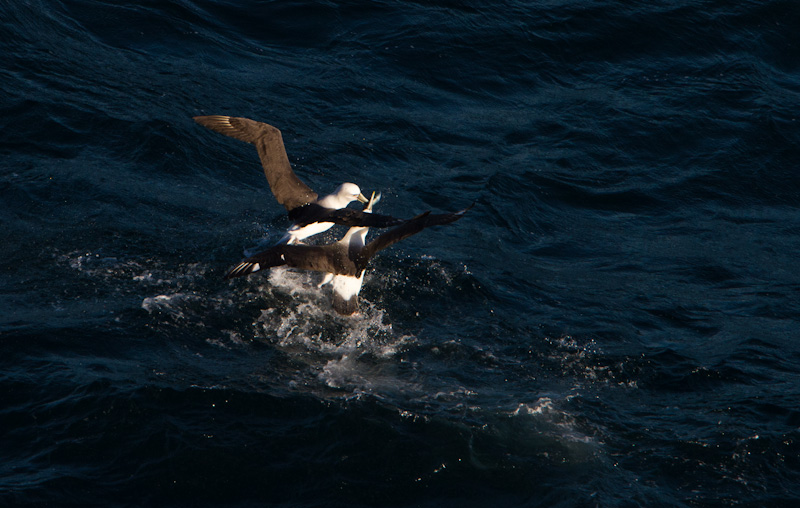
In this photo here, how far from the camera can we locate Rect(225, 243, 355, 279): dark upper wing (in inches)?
372

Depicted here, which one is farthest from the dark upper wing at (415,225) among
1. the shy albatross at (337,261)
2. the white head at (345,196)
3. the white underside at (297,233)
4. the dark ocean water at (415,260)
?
the white head at (345,196)

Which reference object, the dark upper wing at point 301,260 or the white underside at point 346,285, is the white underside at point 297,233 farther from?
the white underside at point 346,285

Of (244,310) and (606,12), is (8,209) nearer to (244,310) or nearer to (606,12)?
(244,310)

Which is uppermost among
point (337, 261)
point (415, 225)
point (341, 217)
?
point (415, 225)

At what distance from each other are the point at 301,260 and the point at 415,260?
7.04 feet

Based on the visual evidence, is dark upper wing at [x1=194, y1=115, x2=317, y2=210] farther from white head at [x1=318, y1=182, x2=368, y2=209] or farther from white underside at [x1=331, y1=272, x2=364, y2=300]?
white underside at [x1=331, y1=272, x2=364, y2=300]

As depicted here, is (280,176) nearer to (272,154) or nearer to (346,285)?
(272,154)

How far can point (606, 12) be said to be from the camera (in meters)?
18.0

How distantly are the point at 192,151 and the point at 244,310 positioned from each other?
14.8 ft

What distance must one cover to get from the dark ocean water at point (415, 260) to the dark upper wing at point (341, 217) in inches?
31.6

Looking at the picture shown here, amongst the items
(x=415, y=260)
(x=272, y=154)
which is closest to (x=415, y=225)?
(x=415, y=260)

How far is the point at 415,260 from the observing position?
11.6 meters

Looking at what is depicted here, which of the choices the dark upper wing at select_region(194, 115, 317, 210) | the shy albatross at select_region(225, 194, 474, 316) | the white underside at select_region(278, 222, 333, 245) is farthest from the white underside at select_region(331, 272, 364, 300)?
the dark upper wing at select_region(194, 115, 317, 210)

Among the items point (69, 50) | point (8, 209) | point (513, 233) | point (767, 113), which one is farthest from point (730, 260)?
point (69, 50)
